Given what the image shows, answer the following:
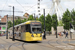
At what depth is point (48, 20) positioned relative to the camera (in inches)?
2527

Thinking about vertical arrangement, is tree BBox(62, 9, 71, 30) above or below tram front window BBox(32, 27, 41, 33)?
above

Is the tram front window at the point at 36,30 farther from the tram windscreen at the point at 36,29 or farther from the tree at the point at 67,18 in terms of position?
the tree at the point at 67,18

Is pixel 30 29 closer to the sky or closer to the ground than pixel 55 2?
closer to the ground

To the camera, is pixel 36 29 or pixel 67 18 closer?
pixel 36 29

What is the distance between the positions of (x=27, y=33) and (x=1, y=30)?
243 ft

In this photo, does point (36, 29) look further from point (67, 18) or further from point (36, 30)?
point (67, 18)

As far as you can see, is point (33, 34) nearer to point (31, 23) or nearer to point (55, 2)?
point (31, 23)

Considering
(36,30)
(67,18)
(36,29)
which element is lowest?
(36,30)

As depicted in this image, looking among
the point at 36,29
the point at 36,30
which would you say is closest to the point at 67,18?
the point at 36,29

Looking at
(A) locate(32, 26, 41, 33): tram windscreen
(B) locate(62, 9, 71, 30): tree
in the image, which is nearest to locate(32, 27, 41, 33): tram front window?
(A) locate(32, 26, 41, 33): tram windscreen

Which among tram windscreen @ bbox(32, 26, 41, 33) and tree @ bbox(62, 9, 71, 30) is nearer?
tram windscreen @ bbox(32, 26, 41, 33)

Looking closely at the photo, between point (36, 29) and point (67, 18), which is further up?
point (67, 18)

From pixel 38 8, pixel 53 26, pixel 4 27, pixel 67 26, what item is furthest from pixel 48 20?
pixel 38 8

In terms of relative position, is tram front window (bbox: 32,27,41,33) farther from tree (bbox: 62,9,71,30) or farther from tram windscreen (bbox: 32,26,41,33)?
tree (bbox: 62,9,71,30)
